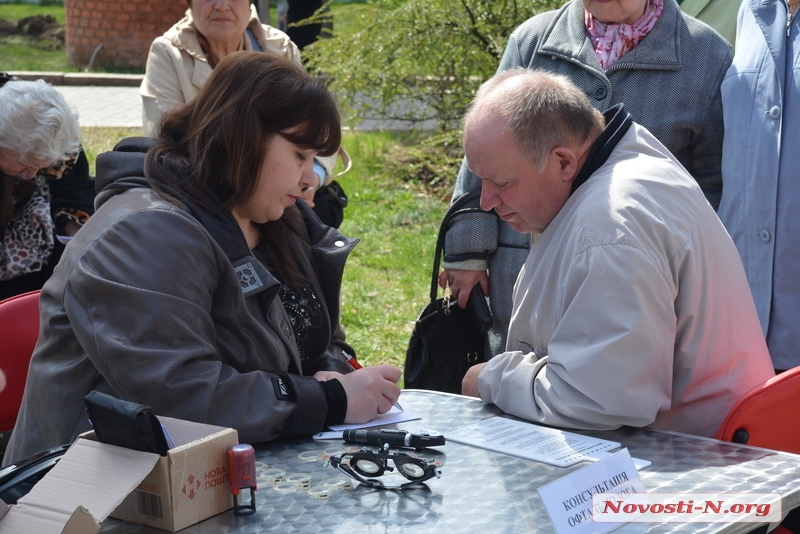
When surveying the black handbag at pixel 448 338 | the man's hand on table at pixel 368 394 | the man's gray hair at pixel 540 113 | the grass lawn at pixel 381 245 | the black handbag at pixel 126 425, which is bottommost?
the grass lawn at pixel 381 245

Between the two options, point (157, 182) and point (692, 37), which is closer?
point (157, 182)

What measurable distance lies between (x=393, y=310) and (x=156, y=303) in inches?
156

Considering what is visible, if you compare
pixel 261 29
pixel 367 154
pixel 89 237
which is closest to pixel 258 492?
pixel 89 237

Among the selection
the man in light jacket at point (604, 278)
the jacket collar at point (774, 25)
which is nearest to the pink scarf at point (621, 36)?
the jacket collar at point (774, 25)

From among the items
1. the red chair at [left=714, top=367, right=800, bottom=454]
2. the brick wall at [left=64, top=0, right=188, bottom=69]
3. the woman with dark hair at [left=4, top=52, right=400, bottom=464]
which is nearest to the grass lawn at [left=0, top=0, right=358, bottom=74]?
the brick wall at [left=64, top=0, right=188, bottom=69]

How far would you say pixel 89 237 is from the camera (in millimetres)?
2096

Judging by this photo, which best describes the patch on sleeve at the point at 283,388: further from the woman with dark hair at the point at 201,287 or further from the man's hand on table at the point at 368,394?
the man's hand on table at the point at 368,394

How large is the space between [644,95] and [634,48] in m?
0.16

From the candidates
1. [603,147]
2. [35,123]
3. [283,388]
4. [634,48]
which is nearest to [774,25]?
[634,48]

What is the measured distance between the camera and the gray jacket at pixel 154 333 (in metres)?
1.98

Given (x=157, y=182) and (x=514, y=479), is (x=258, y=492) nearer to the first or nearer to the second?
(x=514, y=479)

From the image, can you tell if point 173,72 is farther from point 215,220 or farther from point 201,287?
point 201,287

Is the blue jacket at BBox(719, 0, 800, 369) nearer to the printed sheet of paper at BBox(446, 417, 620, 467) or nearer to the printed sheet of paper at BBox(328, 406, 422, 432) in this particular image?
the printed sheet of paper at BBox(446, 417, 620, 467)

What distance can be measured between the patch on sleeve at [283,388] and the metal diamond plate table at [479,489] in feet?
Answer: 0.33
